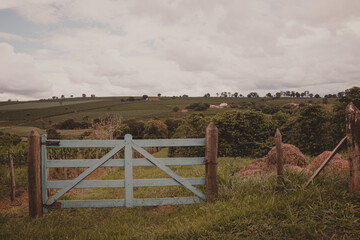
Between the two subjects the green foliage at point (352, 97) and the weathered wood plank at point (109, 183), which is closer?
the weathered wood plank at point (109, 183)

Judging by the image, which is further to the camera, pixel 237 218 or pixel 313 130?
pixel 313 130

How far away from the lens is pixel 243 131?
22.0 meters

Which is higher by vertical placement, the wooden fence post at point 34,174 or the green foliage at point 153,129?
the wooden fence post at point 34,174

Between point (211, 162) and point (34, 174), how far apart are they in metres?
3.79

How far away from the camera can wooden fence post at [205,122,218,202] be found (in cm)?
502

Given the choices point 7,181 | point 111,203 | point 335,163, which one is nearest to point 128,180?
point 111,203

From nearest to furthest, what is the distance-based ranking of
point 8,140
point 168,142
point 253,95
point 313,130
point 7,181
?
point 168,142
point 7,181
point 313,130
point 8,140
point 253,95

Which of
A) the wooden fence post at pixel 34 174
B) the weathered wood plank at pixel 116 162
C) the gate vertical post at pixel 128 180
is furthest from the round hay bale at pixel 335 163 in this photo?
the wooden fence post at pixel 34 174

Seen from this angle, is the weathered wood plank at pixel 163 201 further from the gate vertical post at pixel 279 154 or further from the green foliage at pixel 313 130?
the green foliage at pixel 313 130

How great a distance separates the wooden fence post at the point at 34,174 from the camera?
15.8 feet

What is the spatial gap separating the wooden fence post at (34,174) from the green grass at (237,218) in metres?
0.24

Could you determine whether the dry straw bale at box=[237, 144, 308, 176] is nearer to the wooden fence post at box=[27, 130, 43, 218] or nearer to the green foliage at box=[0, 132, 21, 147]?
the wooden fence post at box=[27, 130, 43, 218]

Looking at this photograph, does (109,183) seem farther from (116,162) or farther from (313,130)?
(313,130)

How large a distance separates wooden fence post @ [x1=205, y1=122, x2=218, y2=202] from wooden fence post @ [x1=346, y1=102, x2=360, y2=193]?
2606 mm
